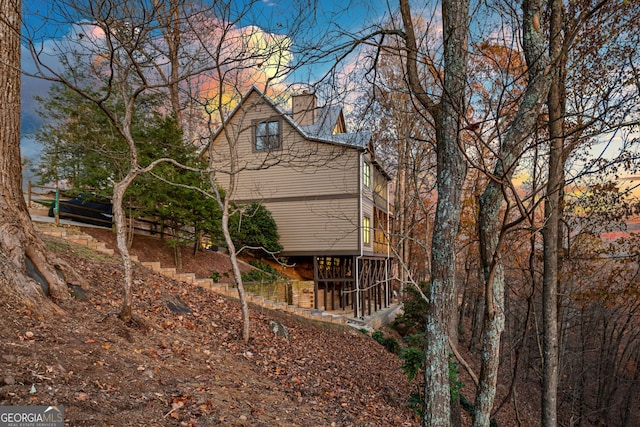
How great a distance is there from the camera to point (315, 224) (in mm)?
15523

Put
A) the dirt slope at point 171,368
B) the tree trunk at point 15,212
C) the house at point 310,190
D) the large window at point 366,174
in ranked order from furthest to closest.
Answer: the large window at point 366,174 → the house at point 310,190 → the tree trunk at point 15,212 → the dirt slope at point 171,368

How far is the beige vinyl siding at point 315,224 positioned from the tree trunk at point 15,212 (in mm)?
11022

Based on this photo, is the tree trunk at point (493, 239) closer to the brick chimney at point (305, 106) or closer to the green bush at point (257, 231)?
the brick chimney at point (305, 106)

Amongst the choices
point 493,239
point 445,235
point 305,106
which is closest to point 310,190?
point 305,106

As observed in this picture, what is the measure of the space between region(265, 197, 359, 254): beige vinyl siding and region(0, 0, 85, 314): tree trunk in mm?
11022

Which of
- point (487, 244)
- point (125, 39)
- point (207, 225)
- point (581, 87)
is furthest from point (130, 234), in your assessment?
point (581, 87)

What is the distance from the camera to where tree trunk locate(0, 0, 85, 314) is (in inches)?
171

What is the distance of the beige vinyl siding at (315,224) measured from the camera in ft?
49.5

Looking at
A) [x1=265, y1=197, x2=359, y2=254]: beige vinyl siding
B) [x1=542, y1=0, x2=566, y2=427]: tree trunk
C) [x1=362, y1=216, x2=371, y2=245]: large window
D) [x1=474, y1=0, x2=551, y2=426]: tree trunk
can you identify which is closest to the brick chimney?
[x1=474, y1=0, x2=551, y2=426]: tree trunk

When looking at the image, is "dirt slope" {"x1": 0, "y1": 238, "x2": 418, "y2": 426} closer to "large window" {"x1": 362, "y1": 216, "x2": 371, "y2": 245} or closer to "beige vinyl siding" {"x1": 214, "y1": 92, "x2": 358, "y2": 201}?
"large window" {"x1": 362, "y1": 216, "x2": 371, "y2": 245}

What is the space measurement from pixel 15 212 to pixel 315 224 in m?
11.5

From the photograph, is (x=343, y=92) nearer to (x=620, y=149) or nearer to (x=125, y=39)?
(x=125, y=39)

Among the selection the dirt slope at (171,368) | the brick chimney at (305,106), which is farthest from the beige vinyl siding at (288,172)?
the dirt slope at (171,368)

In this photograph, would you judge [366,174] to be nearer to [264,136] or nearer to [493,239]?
[264,136]
